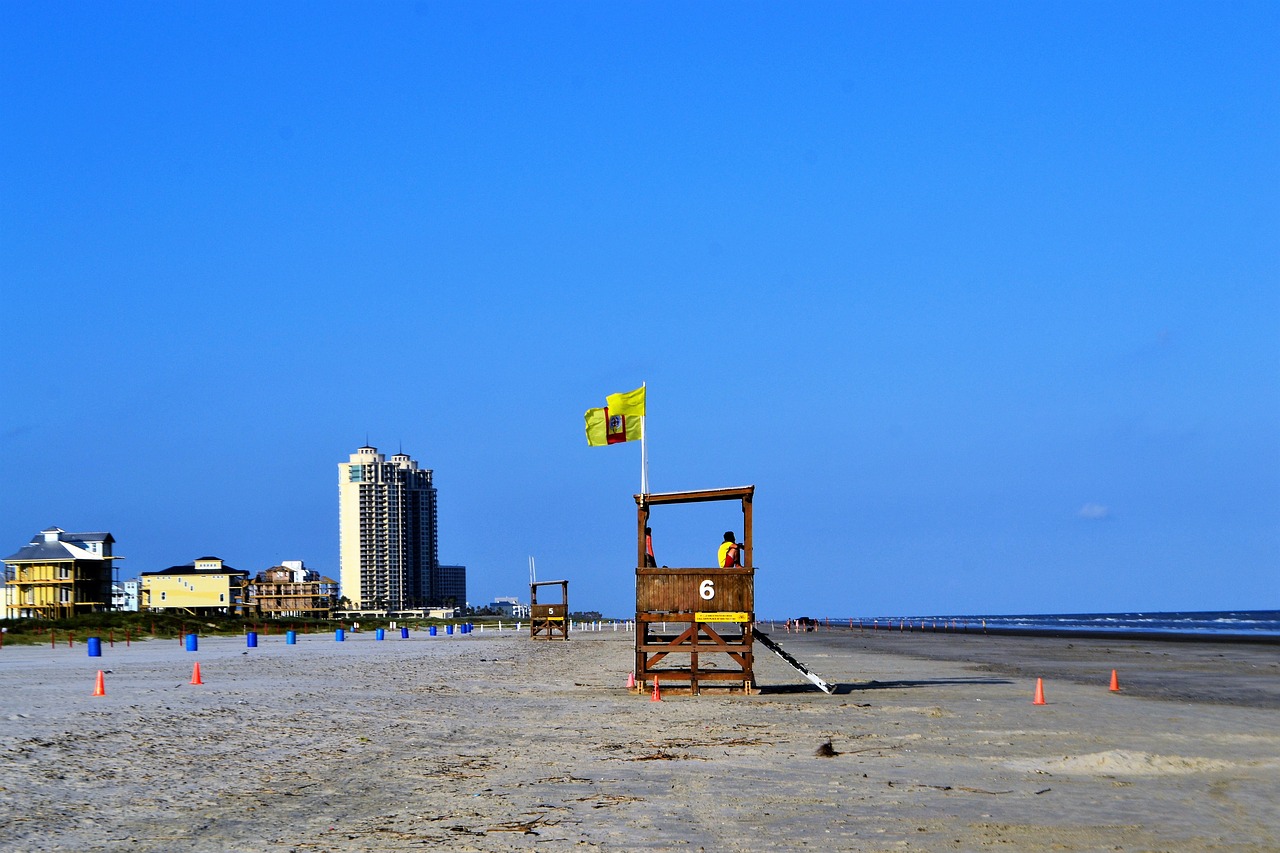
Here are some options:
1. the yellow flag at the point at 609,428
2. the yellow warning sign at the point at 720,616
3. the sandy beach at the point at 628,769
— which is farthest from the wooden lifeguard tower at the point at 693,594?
the yellow flag at the point at 609,428

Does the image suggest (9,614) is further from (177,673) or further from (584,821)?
(584,821)

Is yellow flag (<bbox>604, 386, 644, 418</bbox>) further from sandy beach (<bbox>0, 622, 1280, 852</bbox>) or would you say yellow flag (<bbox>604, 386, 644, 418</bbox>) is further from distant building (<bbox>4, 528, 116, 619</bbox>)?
distant building (<bbox>4, 528, 116, 619</bbox>)

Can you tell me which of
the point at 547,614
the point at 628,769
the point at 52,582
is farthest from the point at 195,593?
the point at 628,769

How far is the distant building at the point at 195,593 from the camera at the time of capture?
163250 millimetres

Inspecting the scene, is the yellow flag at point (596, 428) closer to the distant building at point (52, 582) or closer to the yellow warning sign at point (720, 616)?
the yellow warning sign at point (720, 616)

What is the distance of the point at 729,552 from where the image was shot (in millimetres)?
25594

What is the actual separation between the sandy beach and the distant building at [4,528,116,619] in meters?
108

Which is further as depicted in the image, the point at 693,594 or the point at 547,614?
the point at 547,614

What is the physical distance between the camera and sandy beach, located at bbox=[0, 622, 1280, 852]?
10.9 metres

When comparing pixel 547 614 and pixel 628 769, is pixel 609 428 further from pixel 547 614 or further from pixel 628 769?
pixel 547 614

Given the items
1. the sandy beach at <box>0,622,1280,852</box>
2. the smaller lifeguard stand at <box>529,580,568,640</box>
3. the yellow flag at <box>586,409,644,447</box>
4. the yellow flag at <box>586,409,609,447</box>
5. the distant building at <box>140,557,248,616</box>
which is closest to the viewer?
the sandy beach at <box>0,622,1280,852</box>

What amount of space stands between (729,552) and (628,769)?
36.4 feet

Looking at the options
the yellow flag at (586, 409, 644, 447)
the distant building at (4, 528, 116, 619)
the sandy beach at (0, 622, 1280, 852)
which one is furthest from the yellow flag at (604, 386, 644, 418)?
the distant building at (4, 528, 116, 619)

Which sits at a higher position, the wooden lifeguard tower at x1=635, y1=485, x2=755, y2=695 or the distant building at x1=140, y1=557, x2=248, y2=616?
the wooden lifeguard tower at x1=635, y1=485, x2=755, y2=695
